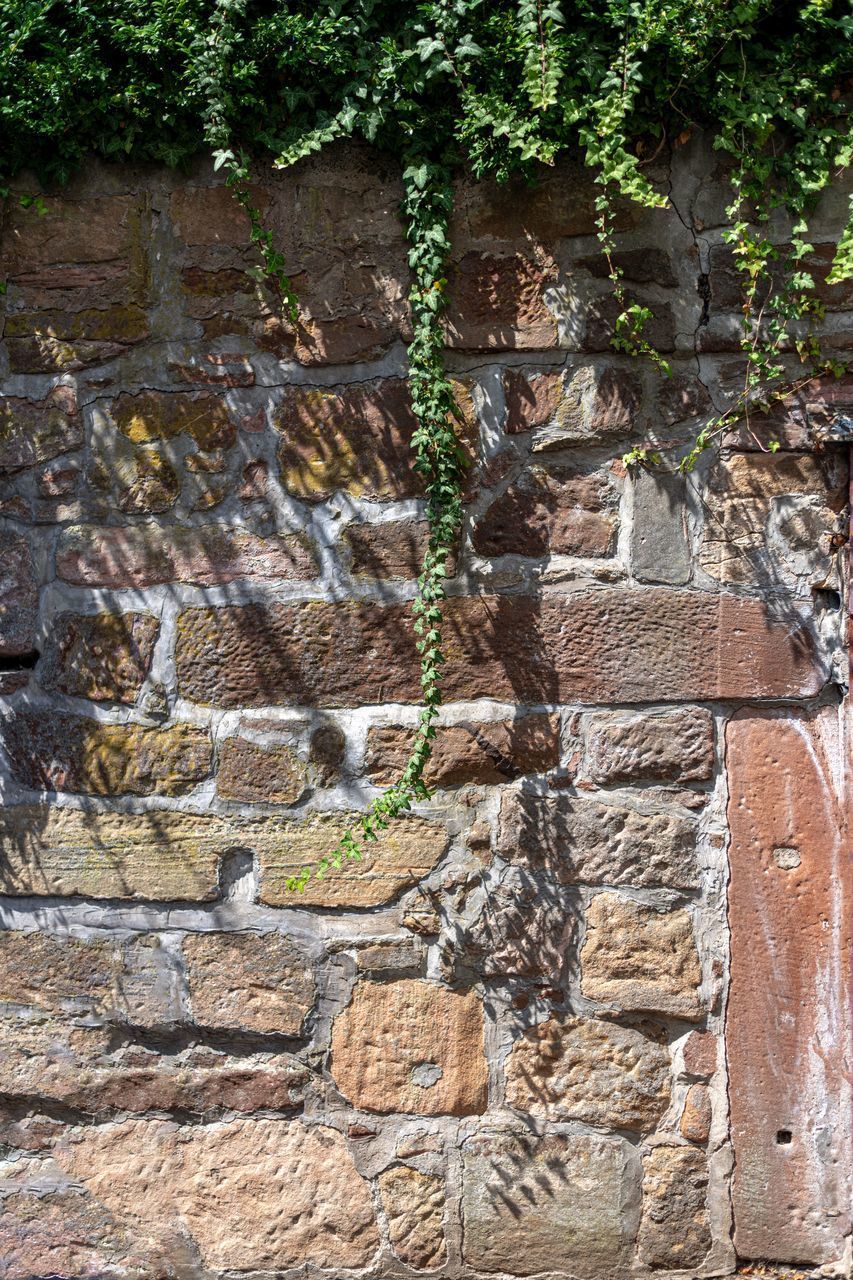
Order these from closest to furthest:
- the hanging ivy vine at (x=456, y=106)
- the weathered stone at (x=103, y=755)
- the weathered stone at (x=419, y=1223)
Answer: the hanging ivy vine at (x=456, y=106), the weathered stone at (x=419, y=1223), the weathered stone at (x=103, y=755)

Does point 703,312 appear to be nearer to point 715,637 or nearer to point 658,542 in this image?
point 658,542

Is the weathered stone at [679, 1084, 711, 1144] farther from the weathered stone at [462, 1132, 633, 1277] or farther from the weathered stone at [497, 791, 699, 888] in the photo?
the weathered stone at [497, 791, 699, 888]

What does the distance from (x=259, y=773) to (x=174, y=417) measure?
2.58 ft

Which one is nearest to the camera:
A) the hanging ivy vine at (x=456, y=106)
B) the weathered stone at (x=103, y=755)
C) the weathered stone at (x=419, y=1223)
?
the hanging ivy vine at (x=456, y=106)

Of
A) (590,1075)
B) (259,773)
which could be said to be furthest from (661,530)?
(590,1075)

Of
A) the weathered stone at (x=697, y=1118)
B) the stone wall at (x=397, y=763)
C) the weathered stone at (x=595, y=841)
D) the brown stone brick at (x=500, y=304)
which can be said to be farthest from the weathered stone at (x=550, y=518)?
the weathered stone at (x=697, y=1118)

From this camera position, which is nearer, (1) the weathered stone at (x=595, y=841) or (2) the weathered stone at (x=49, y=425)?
(1) the weathered stone at (x=595, y=841)

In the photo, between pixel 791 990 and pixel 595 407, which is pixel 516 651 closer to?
pixel 595 407

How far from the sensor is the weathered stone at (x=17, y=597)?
7.67ft

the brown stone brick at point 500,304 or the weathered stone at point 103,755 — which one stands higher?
the brown stone brick at point 500,304

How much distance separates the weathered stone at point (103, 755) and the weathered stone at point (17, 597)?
16cm

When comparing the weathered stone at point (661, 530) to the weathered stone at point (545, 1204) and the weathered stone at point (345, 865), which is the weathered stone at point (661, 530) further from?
the weathered stone at point (545, 1204)

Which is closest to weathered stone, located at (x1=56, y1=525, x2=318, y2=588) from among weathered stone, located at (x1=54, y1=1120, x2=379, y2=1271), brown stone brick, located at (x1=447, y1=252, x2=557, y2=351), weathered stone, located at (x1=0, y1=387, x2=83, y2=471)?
weathered stone, located at (x1=0, y1=387, x2=83, y2=471)

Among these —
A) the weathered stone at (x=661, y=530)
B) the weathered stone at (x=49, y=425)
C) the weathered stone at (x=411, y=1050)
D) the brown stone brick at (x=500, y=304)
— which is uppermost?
the brown stone brick at (x=500, y=304)
